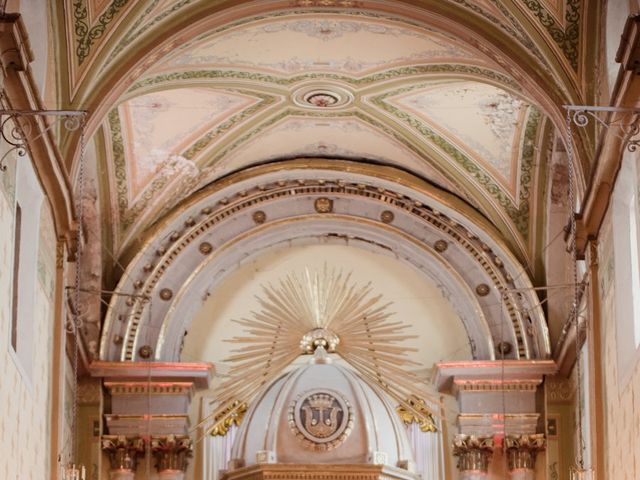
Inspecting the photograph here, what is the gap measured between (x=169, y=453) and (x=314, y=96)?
167 inches

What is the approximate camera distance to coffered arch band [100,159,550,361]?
19.3 m

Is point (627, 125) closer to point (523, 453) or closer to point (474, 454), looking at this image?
point (523, 453)

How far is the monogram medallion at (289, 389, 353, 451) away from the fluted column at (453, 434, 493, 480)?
1.25 metres

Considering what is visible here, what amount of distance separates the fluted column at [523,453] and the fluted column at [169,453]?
3.55 m

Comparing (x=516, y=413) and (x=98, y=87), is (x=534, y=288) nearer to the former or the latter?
(x=516, y=413)

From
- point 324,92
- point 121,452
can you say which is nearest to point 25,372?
point 121,452

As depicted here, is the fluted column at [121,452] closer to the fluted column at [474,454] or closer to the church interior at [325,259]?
the church interior at [325,259]

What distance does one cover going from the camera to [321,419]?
759 inches

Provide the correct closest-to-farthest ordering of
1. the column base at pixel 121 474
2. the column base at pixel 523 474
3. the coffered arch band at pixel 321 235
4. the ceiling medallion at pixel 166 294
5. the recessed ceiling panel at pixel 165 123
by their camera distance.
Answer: the recessed ceiling panel at pixel 165 123 < the column base at pixel 121 474 < the column base at pixel 523 474 < the coffered arch band at pixel 321 235 < the ceiling medallion at pixel 166 294

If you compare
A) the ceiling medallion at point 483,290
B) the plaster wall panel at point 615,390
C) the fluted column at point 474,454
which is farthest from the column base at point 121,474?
the plaster wall panel at point 615,390

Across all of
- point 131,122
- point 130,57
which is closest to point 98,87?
point 130,57

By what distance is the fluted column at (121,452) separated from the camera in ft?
61.7

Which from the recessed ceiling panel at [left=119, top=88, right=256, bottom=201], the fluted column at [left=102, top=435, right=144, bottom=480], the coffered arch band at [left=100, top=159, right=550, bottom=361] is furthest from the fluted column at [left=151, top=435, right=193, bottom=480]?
the recessed ceiling panel at [left=119, top=88, right=256, bottom=201]

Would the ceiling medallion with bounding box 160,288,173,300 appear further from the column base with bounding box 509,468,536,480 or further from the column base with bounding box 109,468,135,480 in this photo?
the column base with bounding box 509,468,536,480
